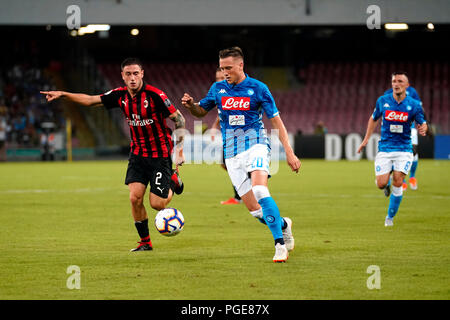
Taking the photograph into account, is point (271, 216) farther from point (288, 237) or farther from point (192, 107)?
point (192, 107)

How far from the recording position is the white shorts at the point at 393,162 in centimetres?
1102

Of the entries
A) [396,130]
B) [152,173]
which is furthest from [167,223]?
[396,130]

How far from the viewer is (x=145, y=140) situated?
8.50 m

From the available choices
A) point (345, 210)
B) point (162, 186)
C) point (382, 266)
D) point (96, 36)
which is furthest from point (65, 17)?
point (382, 266)

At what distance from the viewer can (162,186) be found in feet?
27.8

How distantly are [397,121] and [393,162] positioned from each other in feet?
2.14

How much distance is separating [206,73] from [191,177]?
879 inches

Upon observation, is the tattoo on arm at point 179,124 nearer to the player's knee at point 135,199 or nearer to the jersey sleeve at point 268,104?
the player's knee at point 135,199

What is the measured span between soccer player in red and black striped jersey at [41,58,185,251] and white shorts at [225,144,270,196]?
2.92 feet

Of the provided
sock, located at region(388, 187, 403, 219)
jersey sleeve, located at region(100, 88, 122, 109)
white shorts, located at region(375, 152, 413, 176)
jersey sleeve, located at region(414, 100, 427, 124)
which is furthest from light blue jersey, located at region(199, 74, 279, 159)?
jersey sleeve, located at region(414, 100, 427, 124)

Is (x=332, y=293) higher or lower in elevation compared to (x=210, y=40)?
lower

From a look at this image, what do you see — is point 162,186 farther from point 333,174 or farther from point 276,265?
point 333,174

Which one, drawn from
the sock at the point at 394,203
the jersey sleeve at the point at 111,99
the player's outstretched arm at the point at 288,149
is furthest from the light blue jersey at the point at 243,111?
the sock at the point at 394,203

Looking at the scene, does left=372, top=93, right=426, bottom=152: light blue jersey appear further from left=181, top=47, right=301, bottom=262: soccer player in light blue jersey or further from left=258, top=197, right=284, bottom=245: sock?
left=258, top=197, right=284, bottom=245: sock
